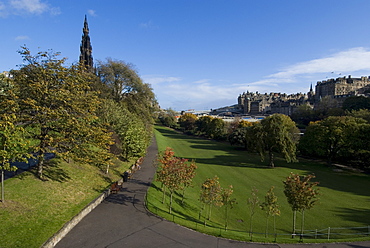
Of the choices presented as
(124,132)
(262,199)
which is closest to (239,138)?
(262,199)

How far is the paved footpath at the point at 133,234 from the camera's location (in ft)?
43.7

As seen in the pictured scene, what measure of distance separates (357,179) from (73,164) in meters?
37.2

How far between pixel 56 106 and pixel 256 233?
17264 mm

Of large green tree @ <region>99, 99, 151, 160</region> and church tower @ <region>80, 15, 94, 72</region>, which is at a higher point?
church tower @ <region>80, 15, 94, 72</region>

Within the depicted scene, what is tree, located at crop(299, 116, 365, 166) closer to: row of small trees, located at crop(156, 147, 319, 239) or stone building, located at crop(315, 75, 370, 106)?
row of small trees, located at crop(156, 147, 319, 239)

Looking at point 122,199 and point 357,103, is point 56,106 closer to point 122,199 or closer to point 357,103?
point 122,199

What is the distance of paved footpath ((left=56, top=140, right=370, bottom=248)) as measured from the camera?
1332 cm

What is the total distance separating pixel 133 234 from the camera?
14320 millimetres

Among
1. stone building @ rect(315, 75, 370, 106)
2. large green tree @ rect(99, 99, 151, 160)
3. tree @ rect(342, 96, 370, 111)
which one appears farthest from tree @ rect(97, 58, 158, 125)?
stone building @ rect(315, 75, 370, 106)

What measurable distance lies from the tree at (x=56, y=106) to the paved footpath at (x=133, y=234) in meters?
5.12

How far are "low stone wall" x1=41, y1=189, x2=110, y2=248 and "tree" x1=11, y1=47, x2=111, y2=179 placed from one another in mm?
3202

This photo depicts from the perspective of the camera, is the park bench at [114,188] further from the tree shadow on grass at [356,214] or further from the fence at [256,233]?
the tree shadow on grass at [356,214]

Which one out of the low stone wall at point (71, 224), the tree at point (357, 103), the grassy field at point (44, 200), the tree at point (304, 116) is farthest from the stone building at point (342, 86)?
the low stone wall at point (71, 224)

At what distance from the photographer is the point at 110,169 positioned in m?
28.0
